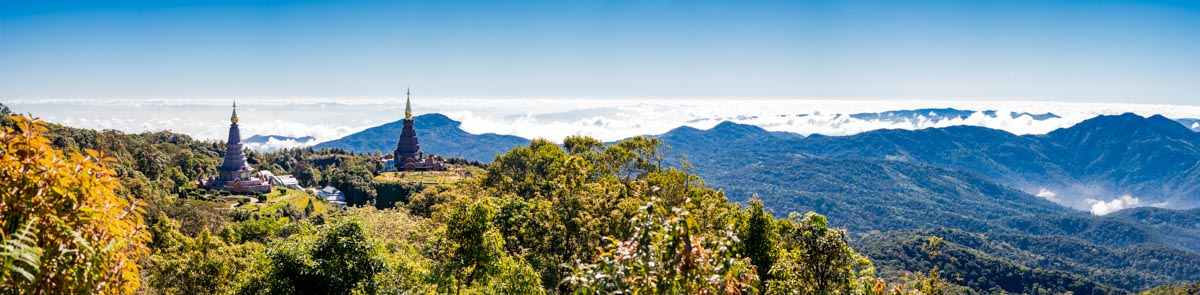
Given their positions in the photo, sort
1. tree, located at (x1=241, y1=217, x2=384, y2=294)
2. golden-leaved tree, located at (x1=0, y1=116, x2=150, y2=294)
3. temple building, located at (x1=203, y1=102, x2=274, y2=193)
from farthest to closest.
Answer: temple building, located at (x1=203, y1=102, x2=274, y2=193) → tree, located at (x1=241, y1=217, x2=384, y2=294) → golden-leaved tree, located at (x1=0, y1=116, x2=150, y2=294)

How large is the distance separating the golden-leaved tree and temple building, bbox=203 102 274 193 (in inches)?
3924

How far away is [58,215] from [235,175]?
4310 inches

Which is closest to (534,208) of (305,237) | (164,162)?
(305,237)

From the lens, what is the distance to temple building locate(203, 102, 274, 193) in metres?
93.6

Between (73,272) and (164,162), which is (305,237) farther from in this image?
(164,162)

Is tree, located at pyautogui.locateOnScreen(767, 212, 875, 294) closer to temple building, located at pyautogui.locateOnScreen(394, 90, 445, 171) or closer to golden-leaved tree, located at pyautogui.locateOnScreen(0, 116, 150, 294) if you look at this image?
golden-leaved tree, located at pyautogui.locateOnScreen(0, 116, 150, 294)

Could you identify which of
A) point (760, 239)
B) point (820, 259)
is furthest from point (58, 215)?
point (760, 239)

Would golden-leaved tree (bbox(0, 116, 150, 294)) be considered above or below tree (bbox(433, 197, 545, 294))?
above

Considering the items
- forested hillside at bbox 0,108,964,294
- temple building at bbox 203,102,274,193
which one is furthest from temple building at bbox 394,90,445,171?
forested hillside at bbox 0,108,964,294

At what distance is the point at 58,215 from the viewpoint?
509 cm

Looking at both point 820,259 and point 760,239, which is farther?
point 760,239

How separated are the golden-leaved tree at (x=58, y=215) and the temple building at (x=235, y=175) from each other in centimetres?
9968

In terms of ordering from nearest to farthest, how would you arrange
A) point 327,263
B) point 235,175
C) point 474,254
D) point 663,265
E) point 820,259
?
point 663,265 → point 327,263 → point 820,259 → point 474,254 → point 235,175

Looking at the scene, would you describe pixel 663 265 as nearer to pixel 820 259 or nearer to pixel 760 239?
pixel 820 259
